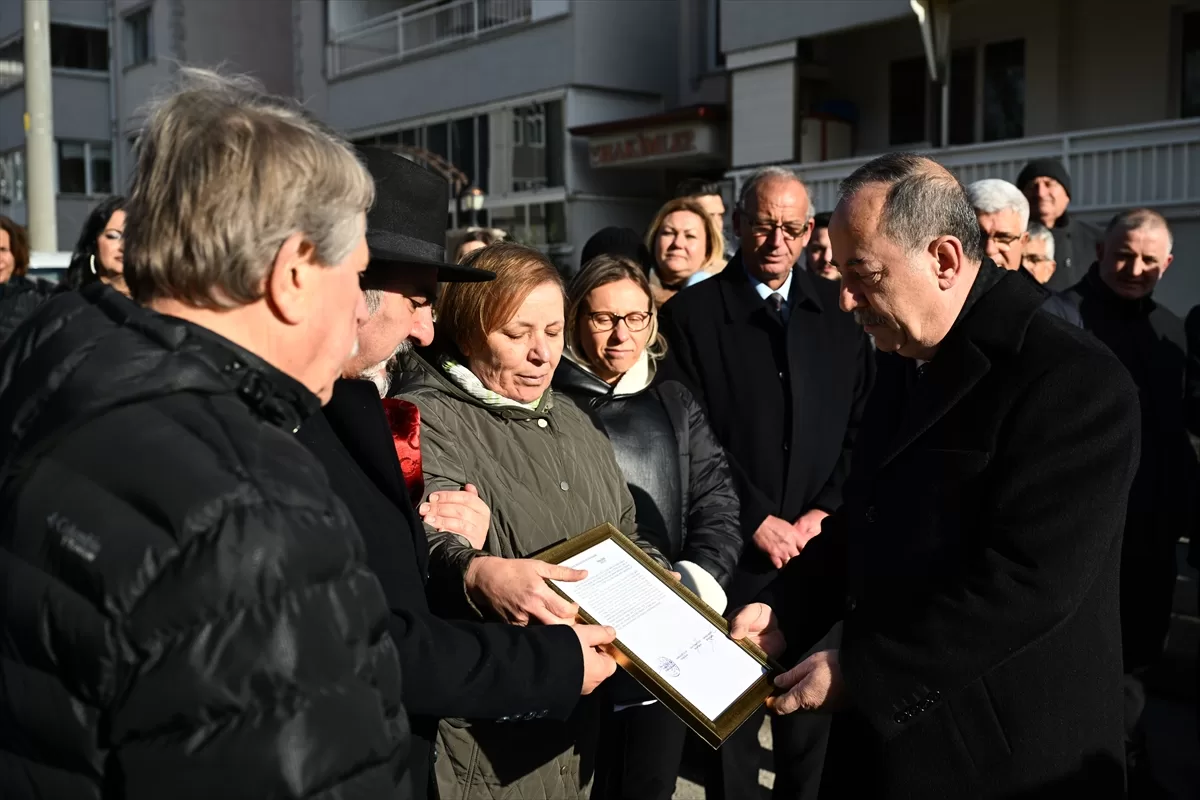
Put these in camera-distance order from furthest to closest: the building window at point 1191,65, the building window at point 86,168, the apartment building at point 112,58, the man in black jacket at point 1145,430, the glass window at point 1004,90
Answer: the building window at point 86,168
the apartment building at point 112,58
the glass window at point 1004,90
the building window at point 1191,65
the man in black jacket at point 1145,430

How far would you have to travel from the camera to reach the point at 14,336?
1588 millimetres

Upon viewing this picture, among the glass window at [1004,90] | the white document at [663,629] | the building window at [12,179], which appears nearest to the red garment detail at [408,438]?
the white document at [663,629]

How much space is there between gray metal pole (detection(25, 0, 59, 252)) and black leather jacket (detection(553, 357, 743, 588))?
10.0 m

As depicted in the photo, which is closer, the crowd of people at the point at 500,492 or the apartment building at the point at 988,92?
the crowd of people at the point at 500,492

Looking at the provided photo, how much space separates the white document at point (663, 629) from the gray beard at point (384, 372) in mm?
623

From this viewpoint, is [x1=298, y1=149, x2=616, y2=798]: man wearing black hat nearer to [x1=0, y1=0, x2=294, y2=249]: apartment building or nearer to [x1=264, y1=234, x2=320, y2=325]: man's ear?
[x1=264, y1=234, x2=320, y2=325]: man's ear

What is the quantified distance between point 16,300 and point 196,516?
214 inches

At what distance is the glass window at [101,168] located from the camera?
3209 cm

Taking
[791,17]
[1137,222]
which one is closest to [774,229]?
[1137,222]

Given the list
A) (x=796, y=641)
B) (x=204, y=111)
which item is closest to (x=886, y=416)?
(x=796, y=641)

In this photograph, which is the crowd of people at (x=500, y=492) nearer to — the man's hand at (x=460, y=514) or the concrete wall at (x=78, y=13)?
the man's hand at (x=460, y=514)

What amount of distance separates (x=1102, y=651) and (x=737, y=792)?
2120 millimetres

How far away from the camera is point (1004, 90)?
16.6 metres

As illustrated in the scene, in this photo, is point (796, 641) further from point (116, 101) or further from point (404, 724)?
point (116, 101)
